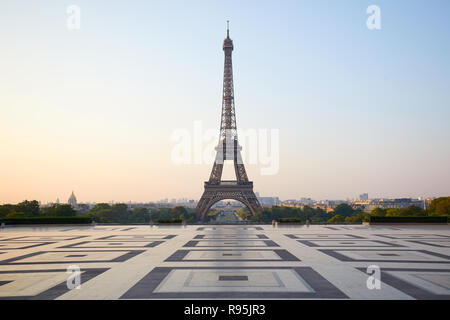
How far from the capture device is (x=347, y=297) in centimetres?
952

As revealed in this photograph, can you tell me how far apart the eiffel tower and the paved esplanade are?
35.3 metres

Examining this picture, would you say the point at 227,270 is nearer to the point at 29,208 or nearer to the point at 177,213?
the point at 29,208

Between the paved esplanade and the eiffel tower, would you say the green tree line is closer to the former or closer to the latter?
the eiffel tower

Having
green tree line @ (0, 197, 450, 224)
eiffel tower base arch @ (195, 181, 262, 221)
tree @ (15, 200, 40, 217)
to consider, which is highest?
eiffel tower base arch @ (195, 181, 262, 221)

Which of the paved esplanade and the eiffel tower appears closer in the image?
the paved esplanade

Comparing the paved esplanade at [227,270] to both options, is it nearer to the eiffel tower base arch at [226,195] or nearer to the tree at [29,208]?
the eiffel tower base arch at [226,195]

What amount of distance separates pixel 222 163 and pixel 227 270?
4797 centimetres

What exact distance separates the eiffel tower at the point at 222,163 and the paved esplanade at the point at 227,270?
3531 cm

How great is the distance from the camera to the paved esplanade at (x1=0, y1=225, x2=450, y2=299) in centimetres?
1002

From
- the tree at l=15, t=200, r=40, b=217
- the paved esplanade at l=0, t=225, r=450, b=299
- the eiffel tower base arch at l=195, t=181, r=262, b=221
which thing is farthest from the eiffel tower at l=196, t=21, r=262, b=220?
the paved esplanade at l=0, t=225, r=450, b=299

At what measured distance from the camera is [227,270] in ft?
42.5

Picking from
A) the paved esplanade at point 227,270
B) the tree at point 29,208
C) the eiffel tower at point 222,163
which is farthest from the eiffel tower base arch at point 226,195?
the paved esplanade at point 227,270

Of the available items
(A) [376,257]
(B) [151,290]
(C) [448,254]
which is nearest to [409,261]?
(A) [376,257]

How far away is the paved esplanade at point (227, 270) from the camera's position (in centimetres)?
1002
